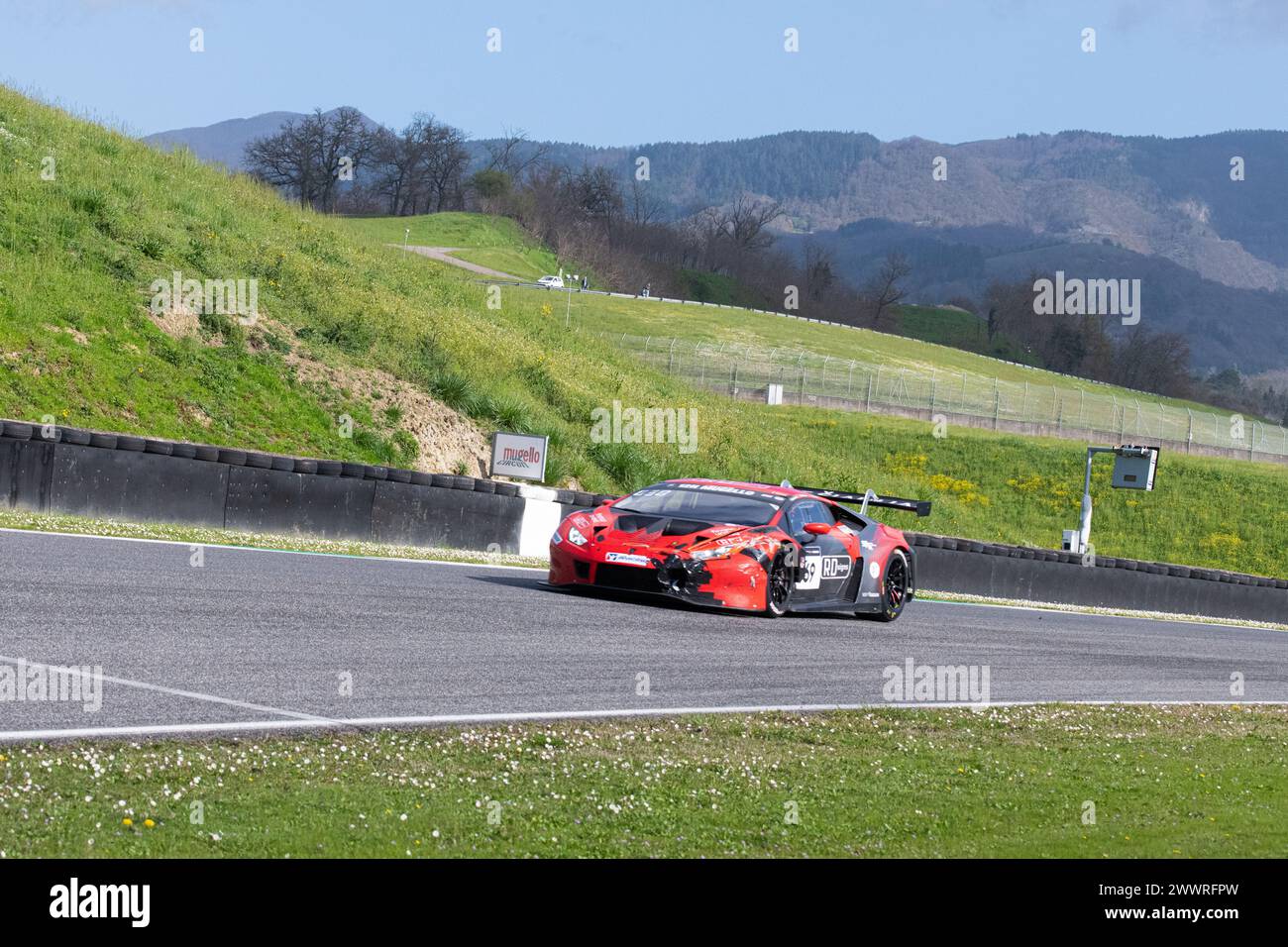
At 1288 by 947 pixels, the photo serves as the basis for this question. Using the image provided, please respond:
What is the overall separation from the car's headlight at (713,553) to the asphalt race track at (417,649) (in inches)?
22.1

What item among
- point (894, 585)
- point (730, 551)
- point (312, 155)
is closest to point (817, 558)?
point (730, 551)

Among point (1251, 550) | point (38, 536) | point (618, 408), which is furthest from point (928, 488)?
point (38, 536)

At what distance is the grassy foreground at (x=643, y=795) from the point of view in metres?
5.71

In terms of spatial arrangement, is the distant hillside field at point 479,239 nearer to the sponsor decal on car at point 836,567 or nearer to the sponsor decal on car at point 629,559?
the sponsor decal on car at point 836,567

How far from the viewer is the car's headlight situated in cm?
1430

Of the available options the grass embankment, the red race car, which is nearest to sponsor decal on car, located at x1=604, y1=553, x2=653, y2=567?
the red race car

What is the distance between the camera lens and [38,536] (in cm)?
1353

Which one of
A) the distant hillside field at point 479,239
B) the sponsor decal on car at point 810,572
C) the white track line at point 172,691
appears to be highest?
the distant hillside field at point 479,239

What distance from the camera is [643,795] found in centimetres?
695

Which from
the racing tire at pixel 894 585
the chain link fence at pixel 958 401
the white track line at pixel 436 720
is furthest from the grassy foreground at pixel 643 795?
the chain link fence at pixel 958 401

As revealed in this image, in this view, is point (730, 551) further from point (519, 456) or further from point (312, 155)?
point (312, 155)

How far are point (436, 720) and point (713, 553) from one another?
6.57m

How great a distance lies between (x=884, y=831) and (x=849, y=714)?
3.29 m
